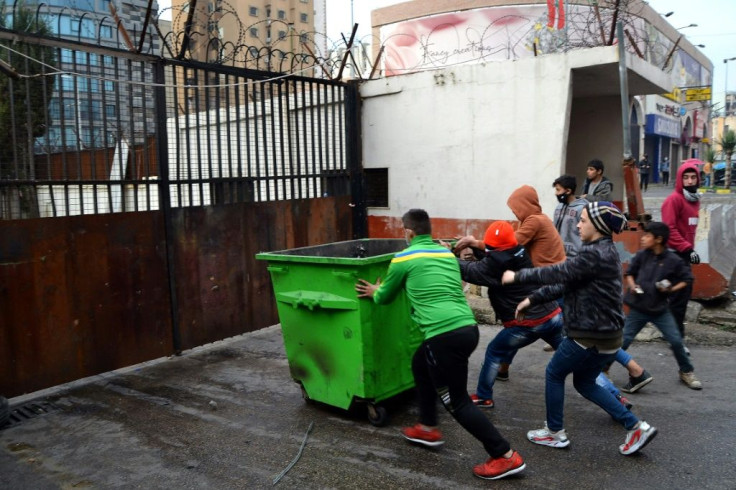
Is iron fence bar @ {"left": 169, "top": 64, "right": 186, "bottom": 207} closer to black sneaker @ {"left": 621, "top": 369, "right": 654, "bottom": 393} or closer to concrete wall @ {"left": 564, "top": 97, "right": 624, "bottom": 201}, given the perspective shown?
black sneaker @ {"left": 621, "top": 369, "right": 654, "bottom": 393}

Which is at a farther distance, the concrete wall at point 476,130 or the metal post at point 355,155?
the metal post at point 355,155

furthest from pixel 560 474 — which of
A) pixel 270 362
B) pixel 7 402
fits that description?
pixel 7 402

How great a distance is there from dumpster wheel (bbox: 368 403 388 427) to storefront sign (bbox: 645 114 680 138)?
2863cm

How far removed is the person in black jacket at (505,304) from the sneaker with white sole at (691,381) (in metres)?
1.38

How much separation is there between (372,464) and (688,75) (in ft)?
120

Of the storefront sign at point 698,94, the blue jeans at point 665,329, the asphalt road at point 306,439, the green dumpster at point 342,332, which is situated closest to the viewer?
the asphalt road at point 306,439

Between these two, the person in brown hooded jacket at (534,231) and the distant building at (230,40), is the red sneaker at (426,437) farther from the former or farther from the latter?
the distant building at (230,40)

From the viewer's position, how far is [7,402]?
4555 millimetres

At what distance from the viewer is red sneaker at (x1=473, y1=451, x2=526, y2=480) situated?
3.38 metres

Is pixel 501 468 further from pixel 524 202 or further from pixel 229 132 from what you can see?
pixel 229 132

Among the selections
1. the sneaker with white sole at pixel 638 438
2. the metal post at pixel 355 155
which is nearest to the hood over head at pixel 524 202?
the sneaker with white sole at pixel 638 438

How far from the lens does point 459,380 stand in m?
3.50

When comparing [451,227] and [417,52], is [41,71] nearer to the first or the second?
[451,227]

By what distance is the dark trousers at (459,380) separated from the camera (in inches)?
135
